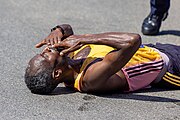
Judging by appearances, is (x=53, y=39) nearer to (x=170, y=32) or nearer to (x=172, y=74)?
(x=172, y=74)

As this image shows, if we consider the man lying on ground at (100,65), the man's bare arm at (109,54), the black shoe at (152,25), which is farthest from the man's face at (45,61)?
the black shoe at (152,25)

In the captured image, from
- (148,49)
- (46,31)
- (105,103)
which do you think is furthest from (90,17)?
(105,103)

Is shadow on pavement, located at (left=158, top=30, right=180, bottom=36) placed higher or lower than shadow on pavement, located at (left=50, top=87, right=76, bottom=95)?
lower

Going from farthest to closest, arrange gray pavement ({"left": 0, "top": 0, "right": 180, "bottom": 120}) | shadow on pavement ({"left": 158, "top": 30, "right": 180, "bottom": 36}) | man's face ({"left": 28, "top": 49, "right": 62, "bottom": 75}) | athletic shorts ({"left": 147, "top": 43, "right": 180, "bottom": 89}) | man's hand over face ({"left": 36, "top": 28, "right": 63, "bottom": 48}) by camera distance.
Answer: shadow on pavement ({"left": 158, "top": 30, "right": 180, "bottom": 36}), athletic shorts ({"left": 147, "top": 43, "right": 180, "bottom": 89}), man's hand over face ({"left": 36, "top": 28, "right": 63, "bottom": 48}), man's face ({"left": 28, "top": 49, "right": 62, "bottom": 75}), gray pavement ({"left": 0, "top": 0, "right": 180, "bottom": 120})

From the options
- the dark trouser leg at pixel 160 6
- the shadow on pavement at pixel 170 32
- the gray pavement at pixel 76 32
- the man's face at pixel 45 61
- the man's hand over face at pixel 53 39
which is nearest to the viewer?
the gray pavement at pixel 76 32

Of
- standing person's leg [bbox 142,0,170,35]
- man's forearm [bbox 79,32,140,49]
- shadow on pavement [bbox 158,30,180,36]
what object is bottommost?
shadow on pavement [bbox 158,30,180,36]

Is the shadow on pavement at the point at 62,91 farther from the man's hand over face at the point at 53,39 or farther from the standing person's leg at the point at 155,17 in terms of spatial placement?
the standing person's leg at the point at 155,17

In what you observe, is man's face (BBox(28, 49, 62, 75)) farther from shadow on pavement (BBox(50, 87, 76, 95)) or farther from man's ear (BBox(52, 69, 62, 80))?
shadow on pavement (BBox(50, 87, 76, 95))

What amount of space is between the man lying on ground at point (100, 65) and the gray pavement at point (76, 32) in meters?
0.09

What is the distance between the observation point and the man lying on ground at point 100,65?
407 centimetres

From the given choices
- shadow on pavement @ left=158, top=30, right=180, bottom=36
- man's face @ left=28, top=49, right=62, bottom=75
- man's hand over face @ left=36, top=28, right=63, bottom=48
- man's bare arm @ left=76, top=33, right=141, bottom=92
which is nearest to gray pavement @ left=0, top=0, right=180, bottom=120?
shadow on pavement @ left=158, top=30, right=180, bottom=36

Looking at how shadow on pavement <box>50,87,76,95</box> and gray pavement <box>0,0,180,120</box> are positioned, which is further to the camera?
shadow on pavement <box>50,87,76,95</box>

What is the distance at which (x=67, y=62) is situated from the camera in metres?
4.34

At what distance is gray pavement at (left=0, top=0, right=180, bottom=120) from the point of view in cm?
404
